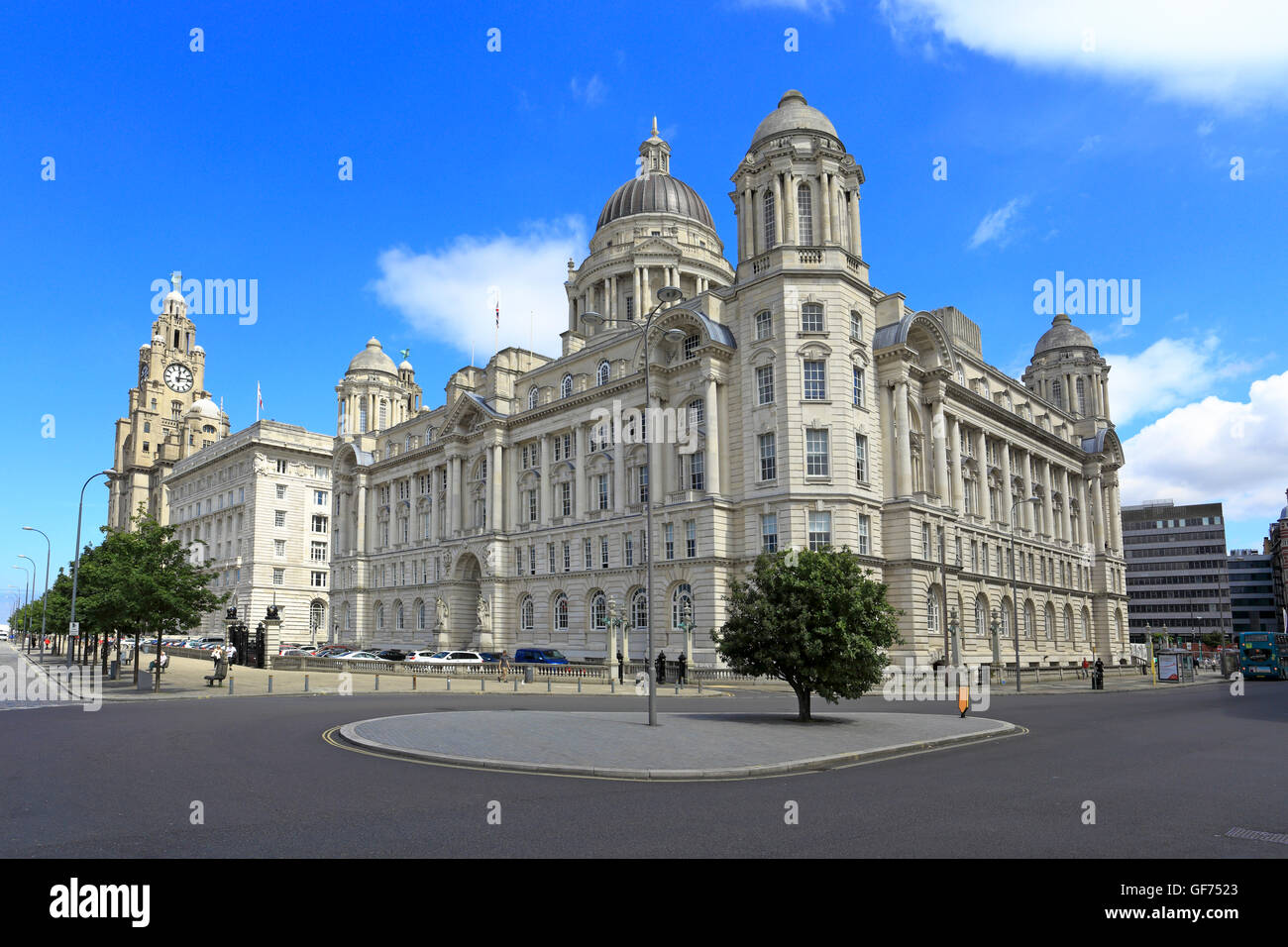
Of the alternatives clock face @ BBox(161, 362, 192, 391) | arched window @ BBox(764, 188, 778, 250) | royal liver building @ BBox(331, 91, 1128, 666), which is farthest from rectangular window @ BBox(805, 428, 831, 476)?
clock face @ BBox(161, 362, 192, 391)

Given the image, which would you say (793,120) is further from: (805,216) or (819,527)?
(819,527)

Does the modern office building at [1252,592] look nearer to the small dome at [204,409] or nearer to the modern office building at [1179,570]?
the modern office building at [1179,570]

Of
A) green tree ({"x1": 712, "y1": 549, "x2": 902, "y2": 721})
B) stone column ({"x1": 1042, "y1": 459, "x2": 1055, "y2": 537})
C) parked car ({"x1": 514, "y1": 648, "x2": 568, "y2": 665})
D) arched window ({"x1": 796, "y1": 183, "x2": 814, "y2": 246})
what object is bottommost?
parked car ({"x1": 514, "y1": 648, "x2": 568, "y2": 665})

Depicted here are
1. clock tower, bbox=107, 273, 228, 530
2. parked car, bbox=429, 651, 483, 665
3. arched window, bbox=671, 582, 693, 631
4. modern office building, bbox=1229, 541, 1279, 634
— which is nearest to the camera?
parked car, bbox=429, 651, 483, 665

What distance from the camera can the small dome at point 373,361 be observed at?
3666 inches

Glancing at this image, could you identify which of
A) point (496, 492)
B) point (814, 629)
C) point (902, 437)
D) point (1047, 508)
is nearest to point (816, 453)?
point (902, 437)

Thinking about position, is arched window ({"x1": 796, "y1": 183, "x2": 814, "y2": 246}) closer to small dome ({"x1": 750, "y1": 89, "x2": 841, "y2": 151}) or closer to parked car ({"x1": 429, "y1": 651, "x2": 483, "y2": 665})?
small dome ({"x1": 750, "y1": 89, "x2": 841, "y2": 151})

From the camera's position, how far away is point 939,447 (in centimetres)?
5872

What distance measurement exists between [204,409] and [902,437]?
11894cm

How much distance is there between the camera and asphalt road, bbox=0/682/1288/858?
9.56m

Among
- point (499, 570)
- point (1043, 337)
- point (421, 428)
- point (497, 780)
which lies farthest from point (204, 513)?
point (497, 780)

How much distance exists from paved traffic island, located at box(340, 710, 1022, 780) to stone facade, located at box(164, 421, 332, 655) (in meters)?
81.1

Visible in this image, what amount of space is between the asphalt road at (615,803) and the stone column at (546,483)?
46.6 metres

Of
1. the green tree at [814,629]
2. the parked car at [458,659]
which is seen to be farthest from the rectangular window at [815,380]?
the green tree at [814,629]
